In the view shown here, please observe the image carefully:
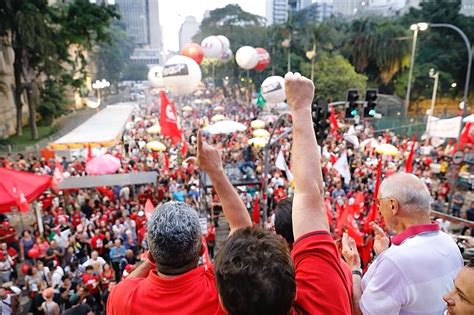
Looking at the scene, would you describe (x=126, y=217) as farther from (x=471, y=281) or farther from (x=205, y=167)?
(x=471, y=281)

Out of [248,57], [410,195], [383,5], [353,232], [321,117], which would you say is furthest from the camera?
[383,5]

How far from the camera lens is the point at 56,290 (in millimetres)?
7164

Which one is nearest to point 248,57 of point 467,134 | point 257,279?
point 467,134

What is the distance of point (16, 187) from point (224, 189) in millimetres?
8586

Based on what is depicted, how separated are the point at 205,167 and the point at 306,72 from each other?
39805mm

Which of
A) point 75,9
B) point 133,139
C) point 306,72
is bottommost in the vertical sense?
point 133,139

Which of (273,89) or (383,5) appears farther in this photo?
(383,5)

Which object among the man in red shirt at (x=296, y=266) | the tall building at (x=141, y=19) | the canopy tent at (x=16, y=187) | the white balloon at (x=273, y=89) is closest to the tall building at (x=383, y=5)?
the white balloon at (x=273, y=89)

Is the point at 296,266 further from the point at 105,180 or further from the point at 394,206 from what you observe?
the point at 105,180

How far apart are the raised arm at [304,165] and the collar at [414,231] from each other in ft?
2.70

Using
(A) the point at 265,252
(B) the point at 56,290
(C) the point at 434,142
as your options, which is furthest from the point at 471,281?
(C) the point at 434,142

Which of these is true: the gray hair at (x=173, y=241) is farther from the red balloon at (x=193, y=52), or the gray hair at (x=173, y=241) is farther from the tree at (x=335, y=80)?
the tree at (x=335, y=80)

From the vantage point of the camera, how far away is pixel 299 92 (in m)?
1.66

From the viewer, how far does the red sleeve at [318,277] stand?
124 centimetres
